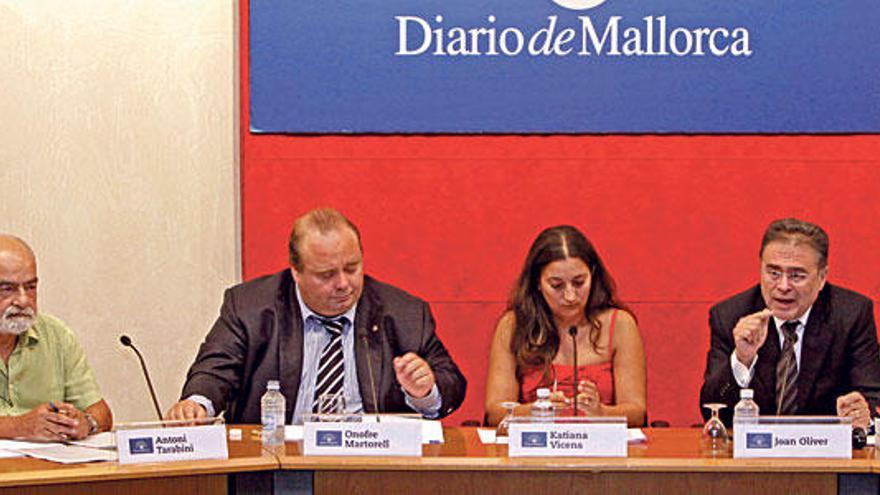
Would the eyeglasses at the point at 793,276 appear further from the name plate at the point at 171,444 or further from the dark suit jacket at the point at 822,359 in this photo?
the name plate at the point at 171,444

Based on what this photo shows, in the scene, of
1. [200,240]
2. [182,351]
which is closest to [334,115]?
[200,240]

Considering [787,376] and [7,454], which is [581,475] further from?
[7,454]

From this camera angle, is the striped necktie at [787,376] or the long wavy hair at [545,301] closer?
the striped necktie at [787,376]

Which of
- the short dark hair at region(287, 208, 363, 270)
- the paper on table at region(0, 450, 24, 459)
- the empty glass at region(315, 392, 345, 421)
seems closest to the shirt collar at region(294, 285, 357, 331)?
the short dark hair at region(287, 208, 363, 270)

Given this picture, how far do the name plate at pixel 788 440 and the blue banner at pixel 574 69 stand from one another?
6.19 ft

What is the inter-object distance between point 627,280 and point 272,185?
1324 millimetres

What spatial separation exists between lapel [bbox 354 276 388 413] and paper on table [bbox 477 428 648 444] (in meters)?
0.42

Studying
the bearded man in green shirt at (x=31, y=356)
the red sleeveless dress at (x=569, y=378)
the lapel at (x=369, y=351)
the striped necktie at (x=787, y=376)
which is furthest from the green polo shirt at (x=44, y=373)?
the striped necktie at (x=787, y=376)

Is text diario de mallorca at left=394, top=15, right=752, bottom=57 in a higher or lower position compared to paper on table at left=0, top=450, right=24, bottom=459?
higher

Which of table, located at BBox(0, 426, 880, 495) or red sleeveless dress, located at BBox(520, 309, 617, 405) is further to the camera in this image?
red sleeveless dress, located at BBox(520, 309, 617, 405)

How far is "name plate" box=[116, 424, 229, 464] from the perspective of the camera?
10.7 ft

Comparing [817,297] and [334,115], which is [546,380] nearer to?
[817,297]

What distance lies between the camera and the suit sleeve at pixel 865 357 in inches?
165

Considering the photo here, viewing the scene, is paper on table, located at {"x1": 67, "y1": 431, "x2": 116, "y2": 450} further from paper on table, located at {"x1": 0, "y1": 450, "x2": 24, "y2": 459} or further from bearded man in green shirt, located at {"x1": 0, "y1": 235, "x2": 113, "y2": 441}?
paper on table, located at {"x1": 0, "y1": 450, "x2": 24, "y2": 459}
